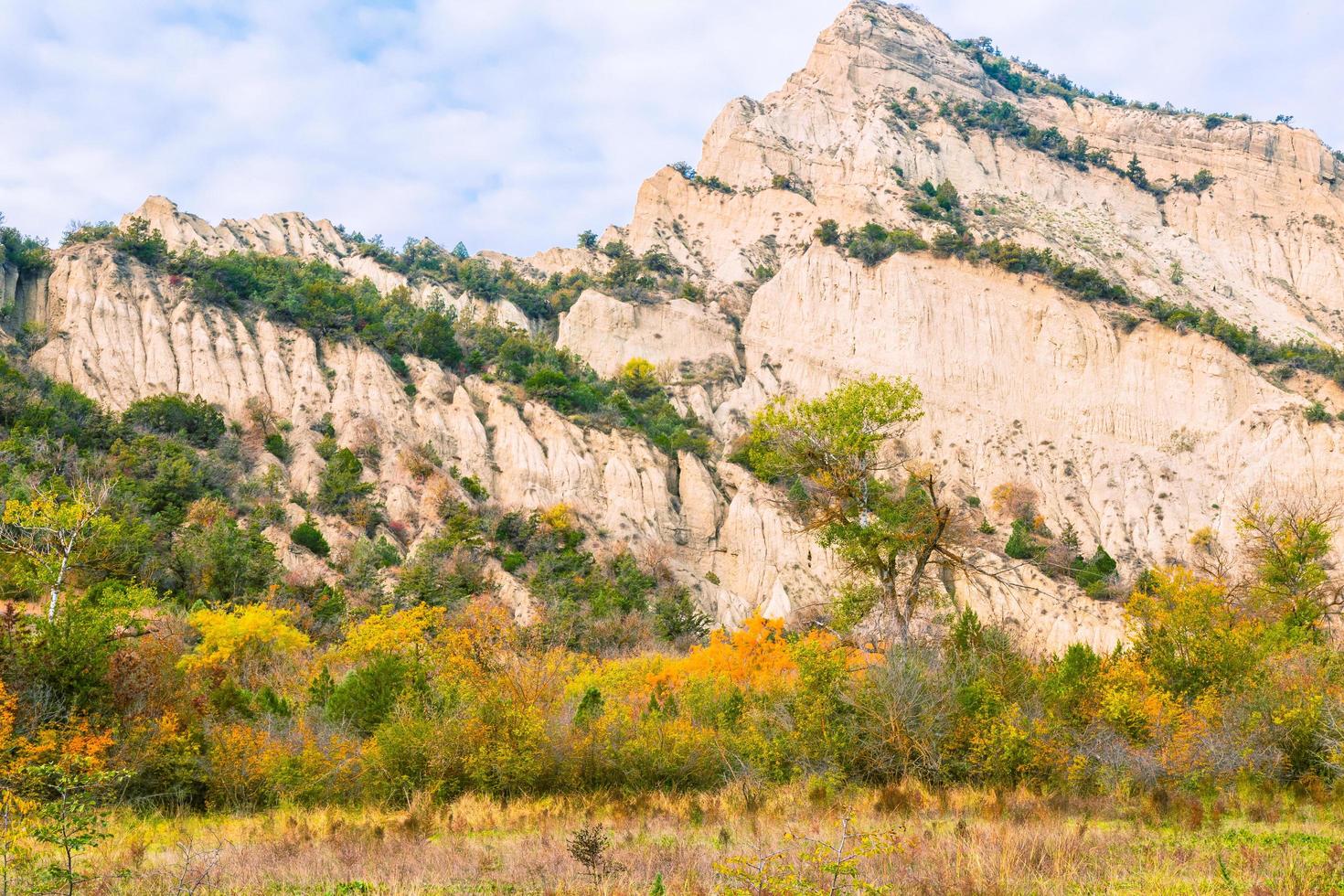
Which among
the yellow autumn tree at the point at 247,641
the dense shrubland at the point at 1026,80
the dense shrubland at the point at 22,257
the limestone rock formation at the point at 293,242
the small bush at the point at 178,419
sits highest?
the dense shrubland at the point at 1026,80

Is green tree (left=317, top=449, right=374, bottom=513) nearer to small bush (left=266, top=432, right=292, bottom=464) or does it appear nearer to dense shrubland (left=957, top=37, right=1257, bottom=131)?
small bush (left=266, top=432, right=292, bottom=464)

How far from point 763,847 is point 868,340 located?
4953 cm

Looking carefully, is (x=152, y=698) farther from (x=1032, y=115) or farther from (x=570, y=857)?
(x=1032, y=115)

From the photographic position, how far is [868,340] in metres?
56.3

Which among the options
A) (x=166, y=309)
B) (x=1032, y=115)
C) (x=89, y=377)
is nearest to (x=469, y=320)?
(x=166, y=309)

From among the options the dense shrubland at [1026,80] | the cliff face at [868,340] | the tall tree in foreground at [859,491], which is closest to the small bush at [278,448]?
the cliff face at [868,340]

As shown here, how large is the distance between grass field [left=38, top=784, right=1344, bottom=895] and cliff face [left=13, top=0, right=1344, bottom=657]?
2229cm

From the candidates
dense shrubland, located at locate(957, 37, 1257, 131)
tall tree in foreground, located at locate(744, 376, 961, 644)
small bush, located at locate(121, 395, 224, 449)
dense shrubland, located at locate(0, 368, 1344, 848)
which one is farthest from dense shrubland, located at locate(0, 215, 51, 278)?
dense shrubland, located at locate(957, 37, 1257, 131)

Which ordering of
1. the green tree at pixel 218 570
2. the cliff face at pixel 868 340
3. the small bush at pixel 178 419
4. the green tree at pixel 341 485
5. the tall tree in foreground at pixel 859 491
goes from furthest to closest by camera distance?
the cliff face at pixel 868 340 → the small bush at pixel 178 419 → the green tree at pixel 341 485 → the green tree at pixel 218 570 → the tall tree in foreground at pixel 859 491

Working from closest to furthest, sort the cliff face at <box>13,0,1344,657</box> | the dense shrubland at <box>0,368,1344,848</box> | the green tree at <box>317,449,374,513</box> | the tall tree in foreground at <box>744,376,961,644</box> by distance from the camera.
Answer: the dense shrubland at <box>0,368,1344,848</box>, the tall tree in foreground at <box>744,376,961,644</box>, the green tree at <box>317,449,374,513</box>, the cliff face at <box>13,0,1344,657</box>

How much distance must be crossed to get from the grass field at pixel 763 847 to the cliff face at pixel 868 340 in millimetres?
22293

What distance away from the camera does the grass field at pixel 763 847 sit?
7.61 meters

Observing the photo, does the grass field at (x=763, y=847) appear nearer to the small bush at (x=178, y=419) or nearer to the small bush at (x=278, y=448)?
the small bush at (x=278, y=448)

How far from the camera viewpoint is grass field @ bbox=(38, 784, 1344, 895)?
761 cm
